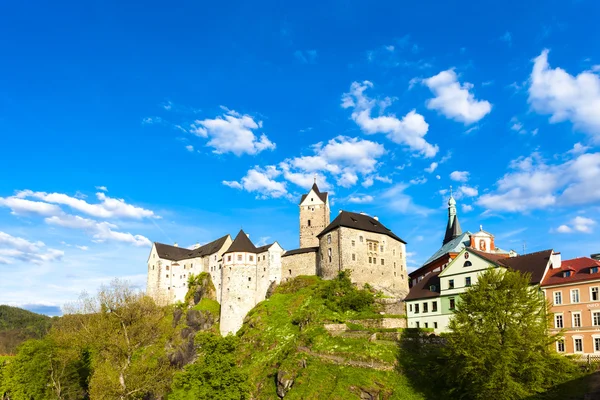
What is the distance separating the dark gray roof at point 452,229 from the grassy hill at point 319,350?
41385mm

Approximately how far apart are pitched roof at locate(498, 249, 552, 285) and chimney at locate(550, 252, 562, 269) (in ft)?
1.22

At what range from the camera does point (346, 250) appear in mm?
75438

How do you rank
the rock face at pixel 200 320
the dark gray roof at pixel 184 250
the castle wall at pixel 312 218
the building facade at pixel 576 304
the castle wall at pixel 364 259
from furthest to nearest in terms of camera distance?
the dark gray roof at pixel 184 250 < the castle wall at pixel 312 218 < the rock face at pixel 200 320 < the castle wall at pixel 364 259 < the building facade at pixel 576 304

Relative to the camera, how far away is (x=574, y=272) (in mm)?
43688

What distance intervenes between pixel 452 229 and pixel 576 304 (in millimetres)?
63023

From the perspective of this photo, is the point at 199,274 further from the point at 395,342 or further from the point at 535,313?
Answer: the point at 535,313

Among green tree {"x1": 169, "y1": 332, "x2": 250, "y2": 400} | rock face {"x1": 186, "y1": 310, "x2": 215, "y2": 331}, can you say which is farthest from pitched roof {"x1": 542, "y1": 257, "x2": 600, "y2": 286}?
rock face {"x1": 186, "y1": 310, "x2": 215, "y2": 331}

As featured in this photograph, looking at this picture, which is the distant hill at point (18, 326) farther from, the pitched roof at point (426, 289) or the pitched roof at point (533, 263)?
the pitched roof at point (533, 263)

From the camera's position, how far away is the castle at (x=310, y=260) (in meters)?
76.2

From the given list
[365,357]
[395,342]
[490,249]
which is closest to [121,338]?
[365,357]

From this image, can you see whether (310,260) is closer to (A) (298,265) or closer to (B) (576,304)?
(A) (298,265)

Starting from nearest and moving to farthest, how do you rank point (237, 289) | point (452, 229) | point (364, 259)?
point (364, 259) < point (237, 289) < point (452, 229)

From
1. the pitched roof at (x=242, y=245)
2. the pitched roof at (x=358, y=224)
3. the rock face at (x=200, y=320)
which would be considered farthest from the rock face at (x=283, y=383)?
the pitched roof at (x=242, y=245)

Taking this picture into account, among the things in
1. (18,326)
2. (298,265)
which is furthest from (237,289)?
(18,326)
